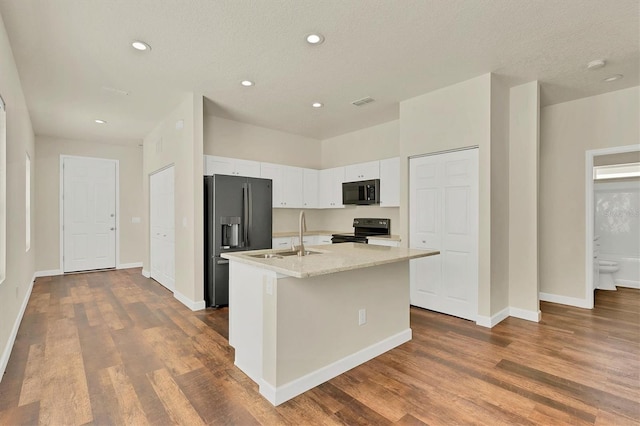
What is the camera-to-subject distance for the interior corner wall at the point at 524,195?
3.66 m

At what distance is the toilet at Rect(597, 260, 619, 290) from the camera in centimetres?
489

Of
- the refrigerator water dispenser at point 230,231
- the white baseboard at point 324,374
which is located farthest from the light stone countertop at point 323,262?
the refrigerator water dispenser at point 230,231

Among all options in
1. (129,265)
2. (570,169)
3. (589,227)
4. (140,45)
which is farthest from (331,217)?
(129,265)

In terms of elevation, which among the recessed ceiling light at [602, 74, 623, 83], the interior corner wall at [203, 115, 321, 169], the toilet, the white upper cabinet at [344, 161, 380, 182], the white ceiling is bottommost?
the toilet

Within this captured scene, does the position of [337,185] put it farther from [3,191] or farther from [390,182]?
[3,191]

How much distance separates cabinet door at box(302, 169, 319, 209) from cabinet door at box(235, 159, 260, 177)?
101 centimetres

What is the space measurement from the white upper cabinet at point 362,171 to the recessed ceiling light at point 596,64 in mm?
2669

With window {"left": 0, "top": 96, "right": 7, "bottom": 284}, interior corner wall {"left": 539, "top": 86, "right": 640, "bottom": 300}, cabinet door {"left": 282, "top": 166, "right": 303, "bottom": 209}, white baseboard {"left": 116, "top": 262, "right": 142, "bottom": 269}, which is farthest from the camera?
white baseboard {"left": 116, "top": 262, "right": 142, "bottom": 269}

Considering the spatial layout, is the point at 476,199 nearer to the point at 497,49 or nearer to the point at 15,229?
the point at 497,49

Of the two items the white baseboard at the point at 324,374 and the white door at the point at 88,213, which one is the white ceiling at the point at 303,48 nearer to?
the white door at the point at 88,213

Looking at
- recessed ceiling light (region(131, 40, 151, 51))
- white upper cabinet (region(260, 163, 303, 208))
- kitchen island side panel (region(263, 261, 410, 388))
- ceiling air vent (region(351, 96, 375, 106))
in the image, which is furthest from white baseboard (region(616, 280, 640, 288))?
recessed ceiling light (region(131, 40, 151, 51))

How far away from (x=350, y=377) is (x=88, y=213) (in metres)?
6.74

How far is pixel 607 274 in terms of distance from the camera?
4957mm

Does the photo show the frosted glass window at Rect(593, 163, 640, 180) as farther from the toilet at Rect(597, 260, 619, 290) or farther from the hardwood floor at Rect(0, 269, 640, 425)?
the hardwood floor at Rect(0, 269, 640, 425)
